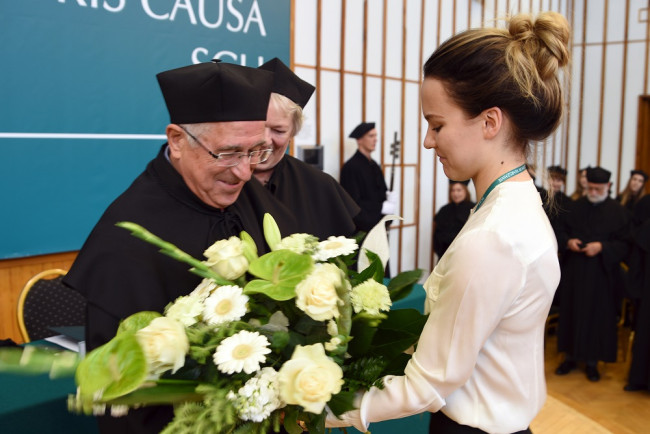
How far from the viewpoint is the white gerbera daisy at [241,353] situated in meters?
0.90

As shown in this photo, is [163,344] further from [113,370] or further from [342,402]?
[342,402]

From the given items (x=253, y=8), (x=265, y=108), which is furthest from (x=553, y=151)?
(x=265, y=108)

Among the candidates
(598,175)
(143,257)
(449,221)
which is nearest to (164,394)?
(143,257)

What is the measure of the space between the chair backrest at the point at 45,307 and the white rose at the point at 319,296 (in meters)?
2.27

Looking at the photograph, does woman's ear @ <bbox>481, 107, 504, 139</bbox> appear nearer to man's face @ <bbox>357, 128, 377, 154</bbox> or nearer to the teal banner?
the teal banner

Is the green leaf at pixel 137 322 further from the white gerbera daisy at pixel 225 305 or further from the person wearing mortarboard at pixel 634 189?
the person wearing mortarboard at pixel 634 189

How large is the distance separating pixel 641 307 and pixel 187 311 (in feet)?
15.9

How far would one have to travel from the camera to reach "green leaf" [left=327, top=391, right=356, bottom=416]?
1089mm

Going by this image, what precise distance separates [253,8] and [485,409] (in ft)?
13.0

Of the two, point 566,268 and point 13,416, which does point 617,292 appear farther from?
point 13,416

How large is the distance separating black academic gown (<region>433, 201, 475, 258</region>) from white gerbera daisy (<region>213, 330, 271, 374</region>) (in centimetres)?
564

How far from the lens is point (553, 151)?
1028cm

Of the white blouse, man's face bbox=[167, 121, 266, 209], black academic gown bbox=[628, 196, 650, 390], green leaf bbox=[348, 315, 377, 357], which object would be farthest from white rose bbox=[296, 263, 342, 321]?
black academic gown bbox=[628, 196, 650, 390]

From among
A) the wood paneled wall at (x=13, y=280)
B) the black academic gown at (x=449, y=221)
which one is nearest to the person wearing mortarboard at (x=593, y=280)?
the black academic gown at (x=449, y=221)
